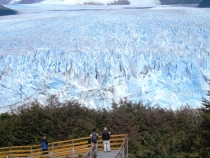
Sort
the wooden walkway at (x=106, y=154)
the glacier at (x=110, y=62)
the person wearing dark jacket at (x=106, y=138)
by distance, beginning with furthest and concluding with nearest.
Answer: the glacier at (x=110, y=62) < the person wearing dark jacket at (x=106, y=138) < the wooden walkway at (x=106, y=154)

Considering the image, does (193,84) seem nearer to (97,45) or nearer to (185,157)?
(97,45)

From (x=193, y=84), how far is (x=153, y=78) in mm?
1771

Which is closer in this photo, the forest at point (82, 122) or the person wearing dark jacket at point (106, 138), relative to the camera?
the person wearing dark jacket at point (106, 138)

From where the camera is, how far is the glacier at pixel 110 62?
21.0 metres

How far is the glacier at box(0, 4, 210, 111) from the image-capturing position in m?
21.0

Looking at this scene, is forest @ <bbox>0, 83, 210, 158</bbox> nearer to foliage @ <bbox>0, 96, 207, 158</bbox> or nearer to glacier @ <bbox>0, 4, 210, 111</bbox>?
foliage @ <bbox>0, 96, 207, 158</bbox>

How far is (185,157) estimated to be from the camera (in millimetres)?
13719

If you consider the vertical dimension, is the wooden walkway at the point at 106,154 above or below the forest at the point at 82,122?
above

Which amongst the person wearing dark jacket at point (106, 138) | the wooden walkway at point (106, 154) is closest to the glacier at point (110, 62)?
the wooden walkway at point (106, 154)

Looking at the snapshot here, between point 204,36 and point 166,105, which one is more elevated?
point 204,36

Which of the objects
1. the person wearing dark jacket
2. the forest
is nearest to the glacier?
the forest

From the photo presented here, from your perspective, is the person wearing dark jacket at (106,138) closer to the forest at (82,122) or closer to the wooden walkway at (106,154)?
the wooden walkway at (106,154)

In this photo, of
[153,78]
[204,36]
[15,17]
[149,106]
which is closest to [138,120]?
[149,106]

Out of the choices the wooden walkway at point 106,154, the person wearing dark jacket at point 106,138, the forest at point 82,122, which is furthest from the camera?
the forest at point 82,122
